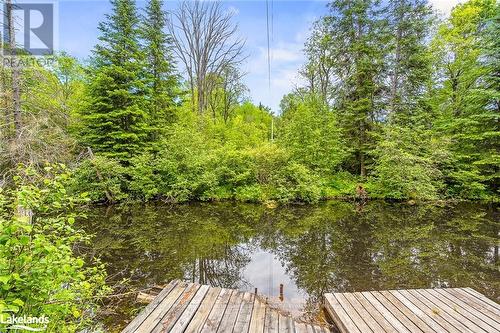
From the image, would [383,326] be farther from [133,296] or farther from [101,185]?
[101,185]

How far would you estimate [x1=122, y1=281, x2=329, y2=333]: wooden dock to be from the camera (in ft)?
8.21

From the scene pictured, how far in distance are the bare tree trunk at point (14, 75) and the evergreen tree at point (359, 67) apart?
13.9 metres

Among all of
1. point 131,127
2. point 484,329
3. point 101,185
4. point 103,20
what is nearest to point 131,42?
point 103,20

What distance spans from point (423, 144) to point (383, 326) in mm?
12361

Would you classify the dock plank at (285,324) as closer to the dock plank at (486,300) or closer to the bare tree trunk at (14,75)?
the dock plank at (486,300)

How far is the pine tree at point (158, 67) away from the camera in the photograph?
13344 millimetres

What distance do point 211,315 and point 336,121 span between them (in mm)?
13232

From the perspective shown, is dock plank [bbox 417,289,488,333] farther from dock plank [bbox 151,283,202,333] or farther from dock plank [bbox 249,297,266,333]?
dock plank [bbox 151,283,202,333]

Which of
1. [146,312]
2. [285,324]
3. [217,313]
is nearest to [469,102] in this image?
[285,324]

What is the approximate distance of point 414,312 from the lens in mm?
2820

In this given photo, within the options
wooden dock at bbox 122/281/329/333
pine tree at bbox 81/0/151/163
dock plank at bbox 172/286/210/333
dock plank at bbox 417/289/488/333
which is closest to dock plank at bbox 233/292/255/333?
wooden dock at bbox 122/281/329/333

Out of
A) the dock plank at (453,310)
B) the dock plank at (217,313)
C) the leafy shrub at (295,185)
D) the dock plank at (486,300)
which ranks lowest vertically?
the dock plank at (486,300)

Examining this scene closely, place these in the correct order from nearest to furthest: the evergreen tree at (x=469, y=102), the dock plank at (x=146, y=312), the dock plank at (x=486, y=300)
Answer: the dock plank at (x=146, y=312), the dock plank at (x=486, y=300), the evergreen tree at (x=469, y=102)

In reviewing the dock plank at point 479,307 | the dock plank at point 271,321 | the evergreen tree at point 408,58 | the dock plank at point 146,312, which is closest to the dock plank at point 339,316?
the dock plank at point 271,321
